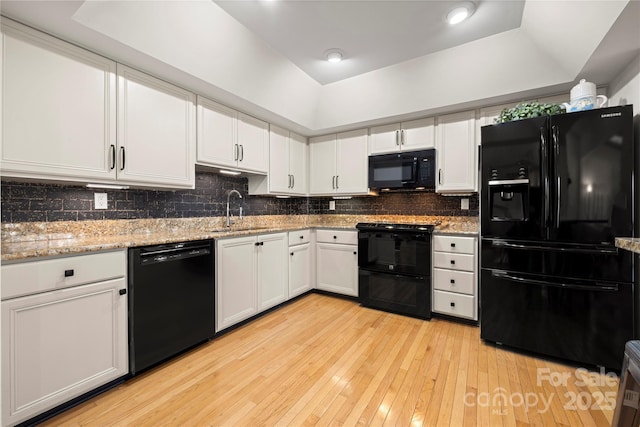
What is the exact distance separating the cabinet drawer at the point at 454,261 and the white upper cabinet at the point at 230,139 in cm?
211

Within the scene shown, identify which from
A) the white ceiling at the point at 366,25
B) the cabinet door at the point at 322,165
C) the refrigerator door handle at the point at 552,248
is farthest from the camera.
A: the cabinet door at the point at 322,165

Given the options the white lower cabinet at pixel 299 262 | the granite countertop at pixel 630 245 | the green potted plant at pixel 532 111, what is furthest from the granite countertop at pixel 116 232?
the granite countertop at pixel 630 245

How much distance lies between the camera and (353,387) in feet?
5.70

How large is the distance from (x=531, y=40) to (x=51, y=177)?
3.53 meters

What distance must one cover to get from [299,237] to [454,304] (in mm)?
1825

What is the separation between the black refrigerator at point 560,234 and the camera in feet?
6.00

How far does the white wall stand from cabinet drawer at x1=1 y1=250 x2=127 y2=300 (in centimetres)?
358

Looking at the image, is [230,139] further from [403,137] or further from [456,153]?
[456,153]

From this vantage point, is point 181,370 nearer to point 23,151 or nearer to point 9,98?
point 23,151

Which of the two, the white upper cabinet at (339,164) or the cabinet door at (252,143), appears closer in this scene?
the cabinet door at (252,143)

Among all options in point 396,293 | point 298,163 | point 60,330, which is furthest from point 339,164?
point 60,330

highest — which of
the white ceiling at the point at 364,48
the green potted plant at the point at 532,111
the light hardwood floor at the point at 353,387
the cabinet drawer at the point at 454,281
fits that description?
Answer: the white ceiling at the point at 364,48

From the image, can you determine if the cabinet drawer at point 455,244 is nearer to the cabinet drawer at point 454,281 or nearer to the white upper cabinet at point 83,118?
the cabinet drawer at point 454,281

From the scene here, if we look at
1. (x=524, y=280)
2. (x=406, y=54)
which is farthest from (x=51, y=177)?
(x=524, y=280)
